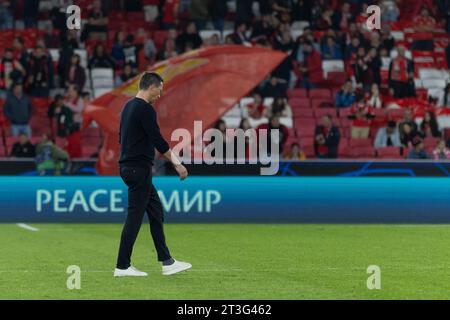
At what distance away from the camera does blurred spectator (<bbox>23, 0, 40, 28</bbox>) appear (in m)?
27.9

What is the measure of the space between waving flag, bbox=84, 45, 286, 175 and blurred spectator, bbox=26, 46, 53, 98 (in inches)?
91.7

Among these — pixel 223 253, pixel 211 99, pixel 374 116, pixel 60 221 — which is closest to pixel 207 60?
pixel 211 99

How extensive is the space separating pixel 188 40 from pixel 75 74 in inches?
97.6

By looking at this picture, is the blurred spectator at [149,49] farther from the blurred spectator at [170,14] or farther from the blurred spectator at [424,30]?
the blurred spectator at [424,30]

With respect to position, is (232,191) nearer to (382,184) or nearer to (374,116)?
(382,184)

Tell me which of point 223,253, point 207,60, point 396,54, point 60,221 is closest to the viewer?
point 223,253

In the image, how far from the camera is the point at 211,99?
2394cm

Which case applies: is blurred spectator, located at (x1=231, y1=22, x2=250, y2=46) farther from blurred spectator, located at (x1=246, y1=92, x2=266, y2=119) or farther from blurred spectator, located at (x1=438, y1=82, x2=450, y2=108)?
blurred spectator, located at (x1=438, y1=82, x2=450, y2=108)

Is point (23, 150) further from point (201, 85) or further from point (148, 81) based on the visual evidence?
point (148, 81)

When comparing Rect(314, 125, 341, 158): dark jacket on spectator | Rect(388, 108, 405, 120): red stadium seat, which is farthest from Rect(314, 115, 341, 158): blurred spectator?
Rect(388, 108, 405, 120): red stadium seat

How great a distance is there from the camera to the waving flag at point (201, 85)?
76.2ft

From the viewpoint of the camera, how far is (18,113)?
24.2m

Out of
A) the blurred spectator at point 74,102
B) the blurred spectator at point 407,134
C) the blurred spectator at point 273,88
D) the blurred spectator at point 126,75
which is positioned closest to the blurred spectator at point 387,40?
the blurred spectator at point 273,88

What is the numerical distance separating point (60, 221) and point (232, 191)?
2.74 meters
